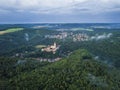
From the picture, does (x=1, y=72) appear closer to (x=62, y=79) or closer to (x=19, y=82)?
(x=19, y=82)

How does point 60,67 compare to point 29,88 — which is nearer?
point 29,88

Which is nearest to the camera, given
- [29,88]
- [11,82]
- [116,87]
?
[29,88]

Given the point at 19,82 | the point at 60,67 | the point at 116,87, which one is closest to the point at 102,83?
the point at 116,87

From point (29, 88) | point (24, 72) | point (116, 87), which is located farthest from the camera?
point (24, 72)

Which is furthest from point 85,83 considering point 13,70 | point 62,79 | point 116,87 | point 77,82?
point 13,70

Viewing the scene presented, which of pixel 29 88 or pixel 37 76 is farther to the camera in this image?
pixel 37 76

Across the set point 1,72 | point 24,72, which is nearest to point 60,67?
point 24,72

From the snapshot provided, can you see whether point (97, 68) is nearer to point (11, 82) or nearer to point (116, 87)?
point (116, 87)

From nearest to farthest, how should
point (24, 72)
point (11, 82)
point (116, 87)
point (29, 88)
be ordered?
point (29, 88)
point (11, 82)
point (116, 87)
point (24, 72)
